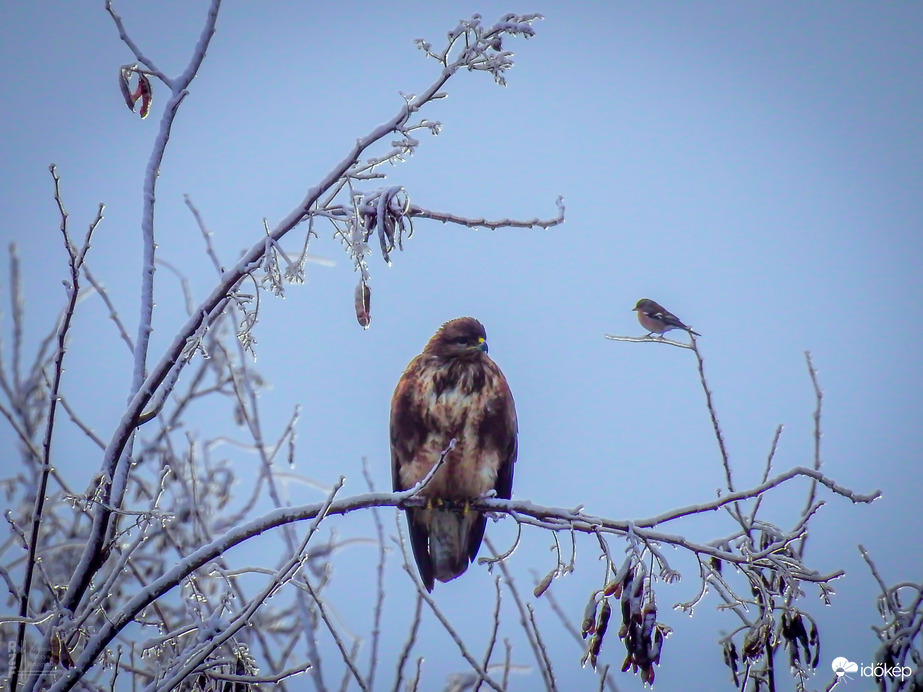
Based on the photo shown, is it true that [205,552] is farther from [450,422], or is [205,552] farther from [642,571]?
[450,422]

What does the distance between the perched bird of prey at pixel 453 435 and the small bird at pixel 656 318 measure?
4.88ft

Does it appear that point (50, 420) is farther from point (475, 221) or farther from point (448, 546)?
point (448, 546)

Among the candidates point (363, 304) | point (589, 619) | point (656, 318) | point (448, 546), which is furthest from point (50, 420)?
point (656, 318)

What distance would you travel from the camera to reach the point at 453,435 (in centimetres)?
452

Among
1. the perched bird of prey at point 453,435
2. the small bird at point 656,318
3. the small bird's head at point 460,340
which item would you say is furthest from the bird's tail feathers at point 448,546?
the small bird at point 656,318

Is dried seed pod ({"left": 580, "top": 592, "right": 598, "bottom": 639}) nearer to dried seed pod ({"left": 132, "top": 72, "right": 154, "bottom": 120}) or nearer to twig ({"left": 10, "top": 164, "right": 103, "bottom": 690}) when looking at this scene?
twig ({"left": 10, "top": 164, "right": 103, "bottom": 690})

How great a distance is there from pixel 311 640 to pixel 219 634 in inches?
45.7

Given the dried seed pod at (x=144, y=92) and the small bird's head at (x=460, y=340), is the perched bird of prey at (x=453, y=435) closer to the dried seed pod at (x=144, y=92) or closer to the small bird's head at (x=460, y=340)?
the small bird's head at (x=460, y=340)

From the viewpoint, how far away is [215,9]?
2488 mm

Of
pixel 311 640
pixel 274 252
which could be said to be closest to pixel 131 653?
pixel 311 640

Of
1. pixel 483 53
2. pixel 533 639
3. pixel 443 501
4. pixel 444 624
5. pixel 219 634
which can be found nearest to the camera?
pixel 219 634

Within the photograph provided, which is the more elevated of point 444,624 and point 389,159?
point 389,159

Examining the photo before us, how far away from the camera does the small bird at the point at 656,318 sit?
5.80 metres

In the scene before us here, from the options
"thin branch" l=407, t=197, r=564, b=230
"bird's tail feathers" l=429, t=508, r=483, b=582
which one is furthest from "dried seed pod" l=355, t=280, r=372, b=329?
"bird's tail feathers" l=429, t=508, r=483, b=582
